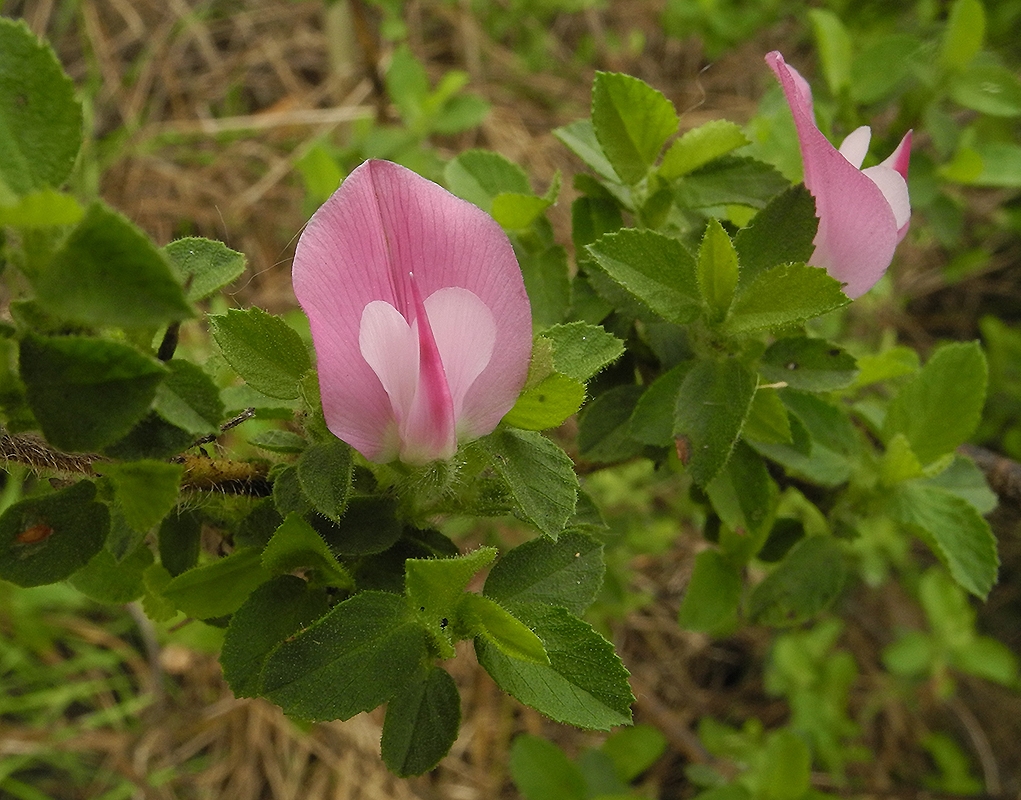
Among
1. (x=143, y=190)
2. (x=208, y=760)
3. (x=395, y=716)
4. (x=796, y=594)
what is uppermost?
(x=395, y=716)

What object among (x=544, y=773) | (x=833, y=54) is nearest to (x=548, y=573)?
(x=544, y=773)

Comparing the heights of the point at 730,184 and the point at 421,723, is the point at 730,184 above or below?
above

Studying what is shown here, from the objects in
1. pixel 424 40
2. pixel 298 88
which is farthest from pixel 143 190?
pixel 424 40

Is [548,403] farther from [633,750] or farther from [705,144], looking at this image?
[633,750]

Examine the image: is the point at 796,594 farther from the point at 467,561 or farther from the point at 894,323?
the point at 894,323

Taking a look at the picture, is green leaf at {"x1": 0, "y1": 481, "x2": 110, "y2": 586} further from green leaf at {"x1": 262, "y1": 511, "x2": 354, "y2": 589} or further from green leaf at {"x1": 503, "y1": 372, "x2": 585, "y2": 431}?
green leaf at {"x1": 503, "y1": 372, "x2": 585, "y2": 431}

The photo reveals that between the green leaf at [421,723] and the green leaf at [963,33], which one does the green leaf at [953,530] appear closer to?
the green leaf at [421,723]
